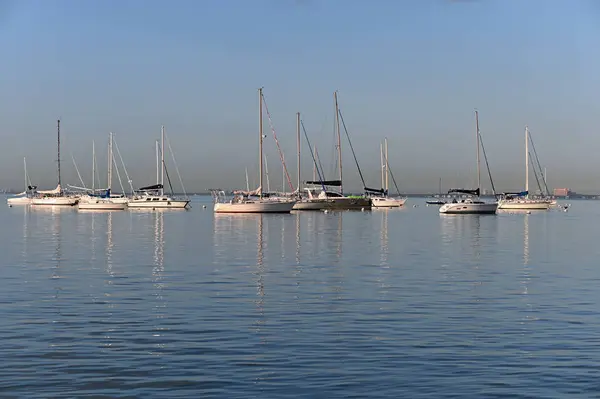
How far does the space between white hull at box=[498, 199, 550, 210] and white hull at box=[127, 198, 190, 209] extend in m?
59.1

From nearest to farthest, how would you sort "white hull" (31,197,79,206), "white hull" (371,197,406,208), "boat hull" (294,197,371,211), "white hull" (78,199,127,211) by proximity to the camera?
"boat hull" (294,197,371,211), "white hull" (78,199,127,211), "white hull" (371,197,406,208), "white hull" (31,197,79,206)

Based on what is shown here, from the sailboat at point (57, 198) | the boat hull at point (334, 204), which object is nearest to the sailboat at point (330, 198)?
the boat hull at point (334, 204)

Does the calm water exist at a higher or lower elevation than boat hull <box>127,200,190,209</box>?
lower

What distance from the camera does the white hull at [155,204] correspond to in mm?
156250

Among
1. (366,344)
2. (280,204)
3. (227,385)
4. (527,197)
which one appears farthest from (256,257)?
(527,197)

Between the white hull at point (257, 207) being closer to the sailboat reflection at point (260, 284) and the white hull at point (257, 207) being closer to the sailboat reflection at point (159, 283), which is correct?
the sailboat reflection at point (159, 283)

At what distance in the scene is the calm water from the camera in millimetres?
17125

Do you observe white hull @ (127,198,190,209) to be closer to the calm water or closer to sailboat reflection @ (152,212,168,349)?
sailboat reflection @ (152,212,168,349)

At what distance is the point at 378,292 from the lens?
105 ft

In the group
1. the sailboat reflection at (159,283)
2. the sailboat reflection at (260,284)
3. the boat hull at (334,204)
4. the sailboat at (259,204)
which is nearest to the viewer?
the sailboat reflection at (159,283)

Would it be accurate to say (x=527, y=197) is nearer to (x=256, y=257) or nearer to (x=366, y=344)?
(x=256, y=257)

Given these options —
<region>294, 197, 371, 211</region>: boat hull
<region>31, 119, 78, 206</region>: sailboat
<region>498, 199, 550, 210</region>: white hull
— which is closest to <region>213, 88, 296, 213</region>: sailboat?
<region>294, 197, 371, 211</region>: boat hull

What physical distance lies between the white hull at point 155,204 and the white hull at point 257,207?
33423mm

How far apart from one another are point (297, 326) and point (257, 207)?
97.8 metres
